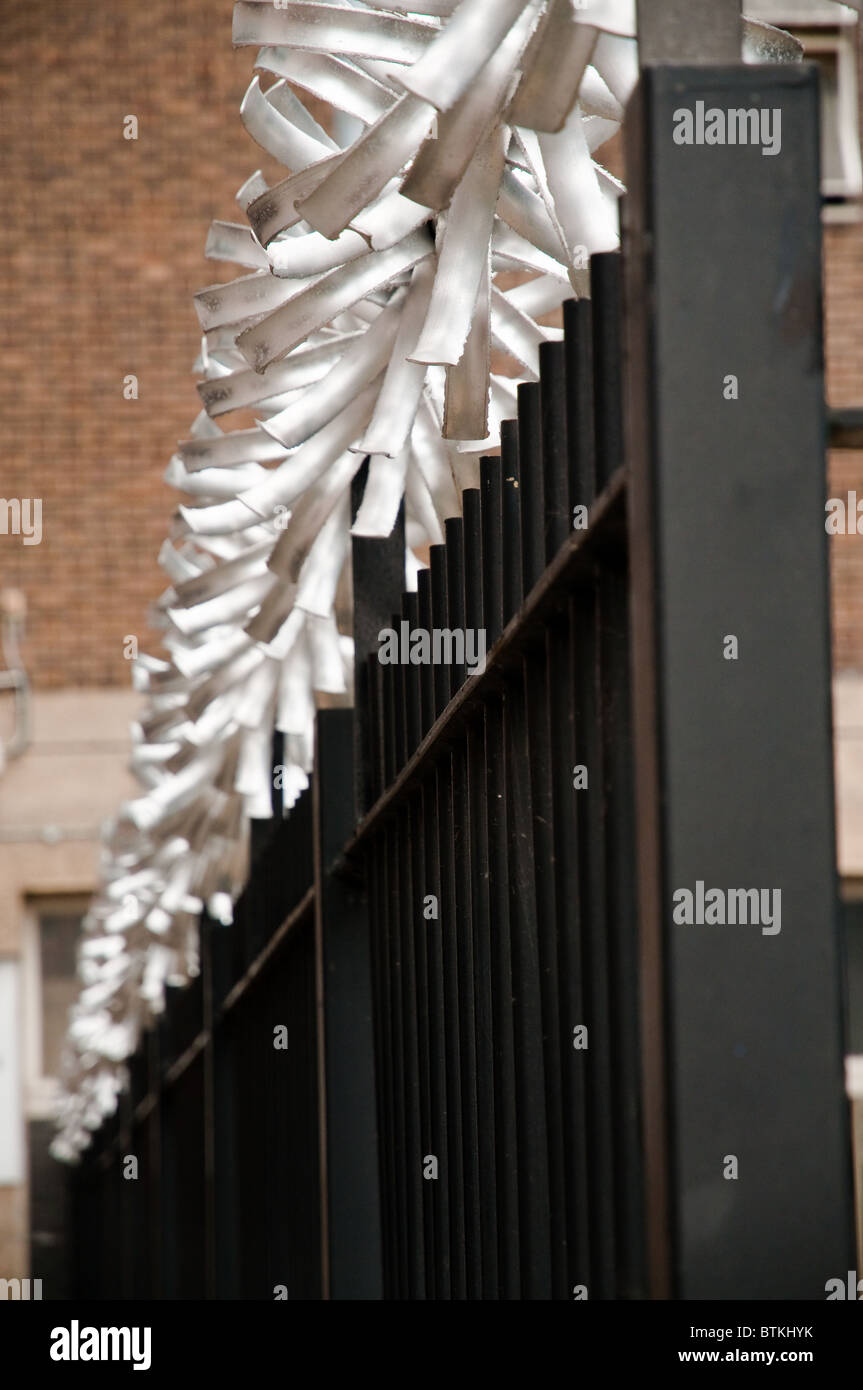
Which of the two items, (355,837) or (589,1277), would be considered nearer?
(589,1277)

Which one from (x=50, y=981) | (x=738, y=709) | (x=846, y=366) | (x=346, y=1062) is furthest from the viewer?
(x=50, y=981)

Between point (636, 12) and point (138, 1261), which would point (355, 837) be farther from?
point (138, 1261)

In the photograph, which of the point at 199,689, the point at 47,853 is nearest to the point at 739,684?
the point at 199,689

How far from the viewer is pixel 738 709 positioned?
3.00ft

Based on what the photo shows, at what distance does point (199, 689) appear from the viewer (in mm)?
2625

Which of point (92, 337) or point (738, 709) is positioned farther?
point (92, 337)

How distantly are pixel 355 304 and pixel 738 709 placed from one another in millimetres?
739

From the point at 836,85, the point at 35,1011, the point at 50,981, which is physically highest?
the point at 836,85

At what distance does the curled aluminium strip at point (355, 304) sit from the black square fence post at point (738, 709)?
152mm

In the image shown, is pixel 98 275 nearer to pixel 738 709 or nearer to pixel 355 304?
pixel 355 304

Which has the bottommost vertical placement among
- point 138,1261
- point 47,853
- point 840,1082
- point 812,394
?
point 138,1261

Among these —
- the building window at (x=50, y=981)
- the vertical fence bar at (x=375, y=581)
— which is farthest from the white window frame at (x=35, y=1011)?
the vertical fence bar at (x=375, y=581)

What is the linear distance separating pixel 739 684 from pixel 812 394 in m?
0.14

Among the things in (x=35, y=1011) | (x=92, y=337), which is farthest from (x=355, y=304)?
(x=35, y=1011)
